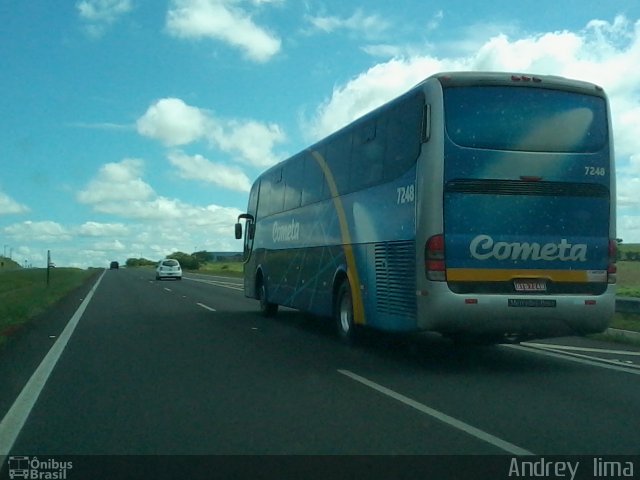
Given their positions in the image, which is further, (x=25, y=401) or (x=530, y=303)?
(x=530, y=303)

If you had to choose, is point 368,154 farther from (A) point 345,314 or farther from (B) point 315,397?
(B) point 315,397

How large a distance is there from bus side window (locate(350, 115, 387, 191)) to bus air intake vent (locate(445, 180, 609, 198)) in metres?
2.11

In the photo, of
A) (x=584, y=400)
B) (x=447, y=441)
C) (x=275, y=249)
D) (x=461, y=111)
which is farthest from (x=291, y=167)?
(x=447, y=441)

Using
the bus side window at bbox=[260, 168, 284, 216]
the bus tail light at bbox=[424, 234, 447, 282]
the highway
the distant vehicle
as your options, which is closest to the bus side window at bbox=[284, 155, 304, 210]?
the bus side window at bbox=[260, 168, 284, 216]

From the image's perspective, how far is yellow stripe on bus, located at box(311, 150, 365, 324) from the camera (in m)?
12.9

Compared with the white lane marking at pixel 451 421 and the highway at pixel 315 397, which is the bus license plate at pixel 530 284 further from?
the white lane marking at pixel 451 421

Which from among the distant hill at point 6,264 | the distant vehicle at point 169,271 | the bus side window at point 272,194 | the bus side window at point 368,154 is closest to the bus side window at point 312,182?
the bus side window at point 368,154

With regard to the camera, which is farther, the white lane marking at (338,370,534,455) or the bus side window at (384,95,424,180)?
the bus side window at (384,95,424,180)

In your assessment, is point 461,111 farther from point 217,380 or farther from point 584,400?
point 217,380

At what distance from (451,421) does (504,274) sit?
3.25 metres

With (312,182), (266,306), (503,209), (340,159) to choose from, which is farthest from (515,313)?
(266,306)

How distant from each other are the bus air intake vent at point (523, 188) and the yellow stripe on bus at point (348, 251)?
10.2 ft

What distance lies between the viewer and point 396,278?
37.3 feet

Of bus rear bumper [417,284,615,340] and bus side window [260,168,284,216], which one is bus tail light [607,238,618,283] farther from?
bus side window [260,168,284,216]
